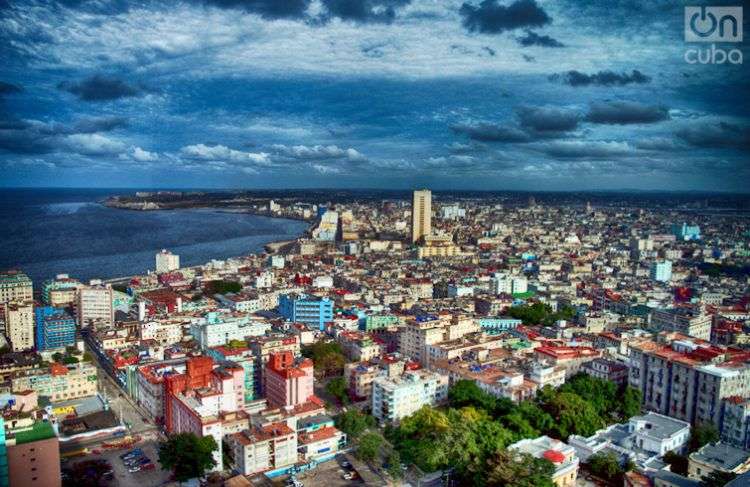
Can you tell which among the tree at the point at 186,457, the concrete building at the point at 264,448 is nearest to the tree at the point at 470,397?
the concrete building at the point at 264,448

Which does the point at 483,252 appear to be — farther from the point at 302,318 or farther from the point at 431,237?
the point at 302,318

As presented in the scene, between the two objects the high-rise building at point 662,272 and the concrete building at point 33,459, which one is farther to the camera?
the high-rise building at point 662,272

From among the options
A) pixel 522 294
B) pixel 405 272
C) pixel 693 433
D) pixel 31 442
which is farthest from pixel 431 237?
pixel 31 442

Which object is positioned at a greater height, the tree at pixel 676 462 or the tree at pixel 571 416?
the tree at pixel 571 416

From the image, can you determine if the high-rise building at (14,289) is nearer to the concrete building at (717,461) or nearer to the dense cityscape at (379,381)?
the dense cityscape at (379,381)

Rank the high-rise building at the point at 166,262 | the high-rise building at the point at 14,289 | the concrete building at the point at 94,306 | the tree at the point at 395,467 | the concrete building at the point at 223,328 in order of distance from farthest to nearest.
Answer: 1. the high-rise building at the point at 166,262
2. the high-rise building at the point at 14,289
3. the concrete building at the point at 94,306
4. the concrete building at the point at 223,328
5. the tree at the point at 395,467

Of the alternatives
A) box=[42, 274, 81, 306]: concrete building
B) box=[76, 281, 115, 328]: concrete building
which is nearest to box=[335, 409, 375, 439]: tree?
box=[76, 281, 115, 328]: concrete building
